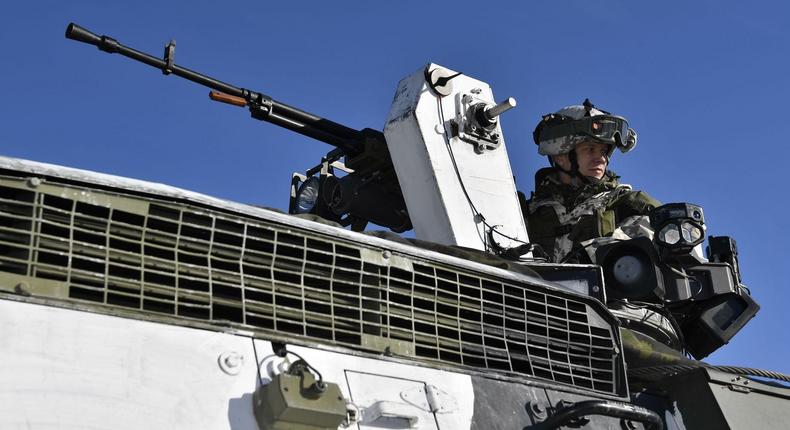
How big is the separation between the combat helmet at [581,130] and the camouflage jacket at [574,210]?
0.62ft

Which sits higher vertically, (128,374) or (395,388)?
(395,388)

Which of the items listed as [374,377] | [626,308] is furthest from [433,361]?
[626,308]

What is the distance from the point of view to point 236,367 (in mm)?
4012

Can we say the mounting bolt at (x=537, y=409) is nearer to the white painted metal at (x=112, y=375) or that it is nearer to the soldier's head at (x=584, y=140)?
the white painted metal at (x=112, y=375)

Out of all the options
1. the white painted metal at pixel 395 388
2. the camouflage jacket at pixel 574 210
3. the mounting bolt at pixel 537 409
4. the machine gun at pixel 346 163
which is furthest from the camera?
the machine gun at pixel 346 163

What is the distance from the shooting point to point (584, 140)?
328 inches

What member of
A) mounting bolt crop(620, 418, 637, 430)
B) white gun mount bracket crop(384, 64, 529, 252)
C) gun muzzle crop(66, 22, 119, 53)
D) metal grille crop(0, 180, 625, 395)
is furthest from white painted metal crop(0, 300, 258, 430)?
gun muzzle crop(66, 22, 119, 53)

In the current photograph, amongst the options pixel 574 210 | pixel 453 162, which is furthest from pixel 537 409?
pixel 574 210

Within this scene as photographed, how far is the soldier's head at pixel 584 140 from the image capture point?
832 cm

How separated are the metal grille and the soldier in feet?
8.25

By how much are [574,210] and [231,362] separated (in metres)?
4.37

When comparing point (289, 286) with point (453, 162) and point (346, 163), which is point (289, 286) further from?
point (346, 163)

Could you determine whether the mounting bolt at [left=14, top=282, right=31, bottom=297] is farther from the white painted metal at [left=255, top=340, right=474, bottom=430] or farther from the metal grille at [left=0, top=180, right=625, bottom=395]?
the white painted metal at [left=255, top=340, right=474, bottom=430]

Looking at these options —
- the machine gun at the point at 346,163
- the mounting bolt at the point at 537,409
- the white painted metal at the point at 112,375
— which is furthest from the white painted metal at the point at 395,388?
the machine gun at the point at 346,163
